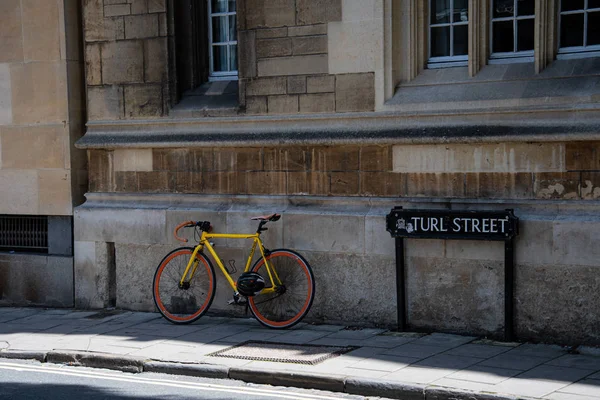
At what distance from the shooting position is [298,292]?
408 inches

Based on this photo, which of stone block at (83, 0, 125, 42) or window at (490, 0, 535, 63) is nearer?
window at (490, 0, 535, 63)

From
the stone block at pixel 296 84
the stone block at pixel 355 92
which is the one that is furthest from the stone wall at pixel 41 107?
the stone block at pixel 355 92

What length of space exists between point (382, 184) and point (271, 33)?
2.21 metres

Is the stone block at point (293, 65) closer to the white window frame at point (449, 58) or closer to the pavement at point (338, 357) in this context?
the white window frame at point (449, 58)

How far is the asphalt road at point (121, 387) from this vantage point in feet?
25.2

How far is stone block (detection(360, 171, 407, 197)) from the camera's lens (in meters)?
9.99

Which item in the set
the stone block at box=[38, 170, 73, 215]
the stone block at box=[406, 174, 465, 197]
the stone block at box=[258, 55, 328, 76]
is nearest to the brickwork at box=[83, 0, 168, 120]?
the stone block at box=[38, 170, 73, 215]

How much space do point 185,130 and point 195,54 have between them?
3.40 ft

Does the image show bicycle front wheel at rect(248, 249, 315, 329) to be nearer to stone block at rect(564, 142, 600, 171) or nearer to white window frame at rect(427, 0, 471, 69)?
white window frame at rect(427, 0, 471, 69)

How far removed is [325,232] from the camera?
33.9ft

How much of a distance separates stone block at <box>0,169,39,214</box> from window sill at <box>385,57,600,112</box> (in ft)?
17.1

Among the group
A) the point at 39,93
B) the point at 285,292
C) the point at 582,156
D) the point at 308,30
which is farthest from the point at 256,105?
the point at 582,156

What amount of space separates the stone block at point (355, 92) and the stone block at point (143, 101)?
2.48 m

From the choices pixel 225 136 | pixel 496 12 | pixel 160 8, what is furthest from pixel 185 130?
pixel 496 12
